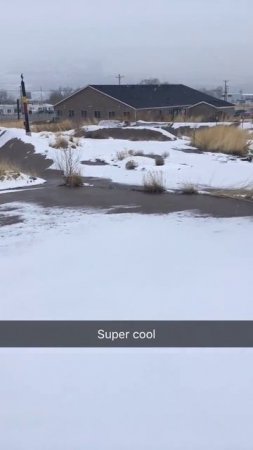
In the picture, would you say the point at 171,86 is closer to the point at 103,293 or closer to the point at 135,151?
the point at 135,151

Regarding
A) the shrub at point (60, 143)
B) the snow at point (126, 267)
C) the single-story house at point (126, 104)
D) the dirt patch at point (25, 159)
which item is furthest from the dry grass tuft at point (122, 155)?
the single-story house at point (126, 104)

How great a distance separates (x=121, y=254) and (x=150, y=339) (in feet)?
7.32

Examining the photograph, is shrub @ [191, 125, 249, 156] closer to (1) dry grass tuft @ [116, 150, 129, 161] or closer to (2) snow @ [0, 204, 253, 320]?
(1) dry grass tuft @ [116, 150, 129, 161]

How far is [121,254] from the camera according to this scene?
19.5 feet

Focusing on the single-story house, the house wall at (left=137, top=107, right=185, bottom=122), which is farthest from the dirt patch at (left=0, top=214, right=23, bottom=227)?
the single-story house

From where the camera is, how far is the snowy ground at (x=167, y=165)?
11.4m

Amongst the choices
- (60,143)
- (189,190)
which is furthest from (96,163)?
(189,190)
